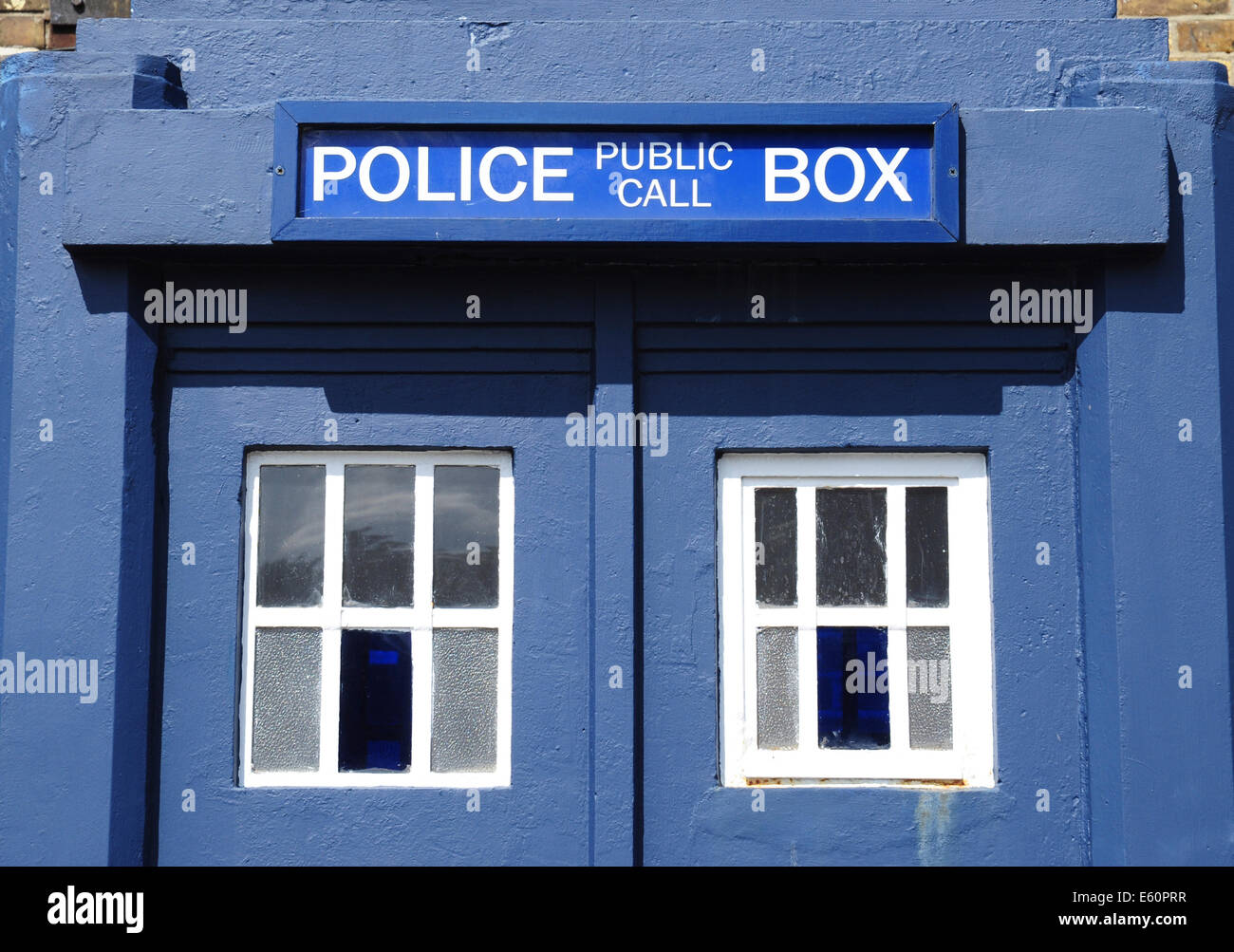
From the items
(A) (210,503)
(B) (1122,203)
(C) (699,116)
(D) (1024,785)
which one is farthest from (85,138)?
(D) (1024,785)

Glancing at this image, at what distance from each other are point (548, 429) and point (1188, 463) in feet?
7.98

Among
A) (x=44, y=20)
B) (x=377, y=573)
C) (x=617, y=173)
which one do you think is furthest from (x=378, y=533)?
(x=44, y=20)

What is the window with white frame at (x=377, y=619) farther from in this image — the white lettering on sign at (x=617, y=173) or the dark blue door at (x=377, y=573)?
the white lettering on sign at (x=617, y=173)

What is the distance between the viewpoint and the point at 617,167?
4129mm

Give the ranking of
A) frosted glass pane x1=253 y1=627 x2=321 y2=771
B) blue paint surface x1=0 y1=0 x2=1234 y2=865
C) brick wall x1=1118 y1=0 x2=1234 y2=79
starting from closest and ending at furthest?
1. blue paint surface x1=0 y1=0 x2=1234 y2=865
2. frosted glass pane x1=253 y1=627 x2=321 y2=771
3. brick wall x1=1118 y1=0 x2=1234 y2=79

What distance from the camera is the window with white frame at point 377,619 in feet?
14.0

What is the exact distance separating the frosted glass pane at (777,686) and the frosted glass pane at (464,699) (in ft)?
3.44

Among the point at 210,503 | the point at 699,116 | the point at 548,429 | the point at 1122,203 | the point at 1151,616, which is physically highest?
the point at 699,116

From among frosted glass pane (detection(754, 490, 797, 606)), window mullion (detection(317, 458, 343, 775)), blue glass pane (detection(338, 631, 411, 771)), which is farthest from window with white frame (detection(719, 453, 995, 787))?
window mullion (detection(317, 458, 343, 775))

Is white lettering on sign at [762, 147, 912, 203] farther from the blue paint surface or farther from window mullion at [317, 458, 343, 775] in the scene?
window mullion at [317, 458, 343, 775]

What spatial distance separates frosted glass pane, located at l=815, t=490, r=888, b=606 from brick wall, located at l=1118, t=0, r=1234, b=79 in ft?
7.35

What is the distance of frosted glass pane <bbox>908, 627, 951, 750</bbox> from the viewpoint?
427 centimetres

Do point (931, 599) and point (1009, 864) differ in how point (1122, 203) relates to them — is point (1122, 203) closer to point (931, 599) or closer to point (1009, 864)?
point (931, 599)

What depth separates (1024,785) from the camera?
13.7 feet
